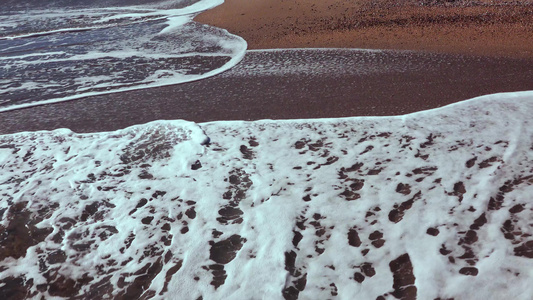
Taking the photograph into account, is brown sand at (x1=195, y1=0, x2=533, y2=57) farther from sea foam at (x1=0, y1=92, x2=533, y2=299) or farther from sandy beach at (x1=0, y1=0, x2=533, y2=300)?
sea foam at (x1=0, y1=92, x2=533, y2=299)

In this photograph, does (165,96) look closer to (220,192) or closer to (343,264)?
(220,192)

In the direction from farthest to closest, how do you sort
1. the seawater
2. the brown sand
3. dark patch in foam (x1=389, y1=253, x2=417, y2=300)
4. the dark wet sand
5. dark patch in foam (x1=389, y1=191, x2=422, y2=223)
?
the brown sand, the seawater, the dark wet sand, dark patch in foam (x1=389, y1=191, x2=422, y2=223), dark patch in foam (x1=389, y1=253, x2=417, y2=300)

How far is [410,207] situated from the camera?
3.34 metres

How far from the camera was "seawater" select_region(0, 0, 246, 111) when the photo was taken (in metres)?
6.45

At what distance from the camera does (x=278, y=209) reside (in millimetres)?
3434

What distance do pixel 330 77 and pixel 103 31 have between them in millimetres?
6625

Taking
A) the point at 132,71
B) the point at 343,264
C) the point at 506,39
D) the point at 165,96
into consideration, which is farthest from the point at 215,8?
the point at 343,264

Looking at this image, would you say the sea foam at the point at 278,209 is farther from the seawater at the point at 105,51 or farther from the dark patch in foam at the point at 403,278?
the seawater at the point at 105,51

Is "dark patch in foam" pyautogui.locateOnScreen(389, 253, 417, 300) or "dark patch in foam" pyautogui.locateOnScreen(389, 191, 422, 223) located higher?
"dark patch in foam" pyautogui.locateOnScreen(389, 191, 422, 223)

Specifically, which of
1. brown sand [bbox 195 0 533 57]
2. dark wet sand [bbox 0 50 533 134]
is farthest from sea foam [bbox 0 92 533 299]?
brown sand [bbox 195 0 533 57]

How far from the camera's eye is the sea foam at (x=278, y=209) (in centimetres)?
277

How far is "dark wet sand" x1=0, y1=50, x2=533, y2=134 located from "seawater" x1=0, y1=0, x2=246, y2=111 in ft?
1.65

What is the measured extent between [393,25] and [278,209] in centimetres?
564

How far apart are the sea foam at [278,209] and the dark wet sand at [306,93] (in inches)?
13.3
